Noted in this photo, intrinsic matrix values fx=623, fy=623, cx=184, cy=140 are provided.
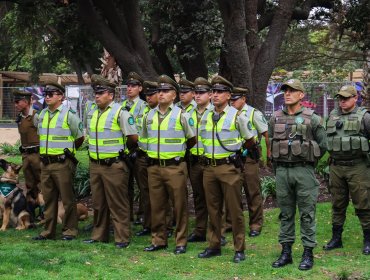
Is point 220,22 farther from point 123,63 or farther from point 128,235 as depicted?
point 128,235

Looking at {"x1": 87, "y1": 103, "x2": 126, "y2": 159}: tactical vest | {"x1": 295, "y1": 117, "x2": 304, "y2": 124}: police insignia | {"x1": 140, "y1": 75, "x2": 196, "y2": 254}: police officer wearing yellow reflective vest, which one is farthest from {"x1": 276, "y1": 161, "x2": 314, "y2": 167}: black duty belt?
{"x1": 87, "y1": 103, "x2": 126, "y2": 159}: tactical vest

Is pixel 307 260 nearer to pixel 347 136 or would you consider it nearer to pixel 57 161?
pixel 347 136

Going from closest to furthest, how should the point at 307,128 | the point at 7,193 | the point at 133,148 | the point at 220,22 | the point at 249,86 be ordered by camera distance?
the point at 307,128 → the point at 133,148 → the point at 7,193 → the point at 249,86 → the point at 220,22

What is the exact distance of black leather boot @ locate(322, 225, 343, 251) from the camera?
8375mm

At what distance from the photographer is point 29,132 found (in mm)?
Answer: 9797

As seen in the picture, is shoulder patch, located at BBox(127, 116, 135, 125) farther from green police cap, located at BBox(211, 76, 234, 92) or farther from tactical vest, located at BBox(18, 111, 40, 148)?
tactical vest, located at BBox(18, 111, 40, 148)

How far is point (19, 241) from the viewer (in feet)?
28.9

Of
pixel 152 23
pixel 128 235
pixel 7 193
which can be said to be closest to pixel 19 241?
pixel 7 193

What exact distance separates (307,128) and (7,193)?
4813mm

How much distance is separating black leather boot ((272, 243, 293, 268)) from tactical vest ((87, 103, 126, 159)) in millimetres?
2560

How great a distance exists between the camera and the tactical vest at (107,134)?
27.5 ft

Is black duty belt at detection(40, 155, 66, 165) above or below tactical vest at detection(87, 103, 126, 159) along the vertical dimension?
below

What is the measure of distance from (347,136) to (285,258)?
68.1 inches

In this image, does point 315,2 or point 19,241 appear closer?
point 19,241
